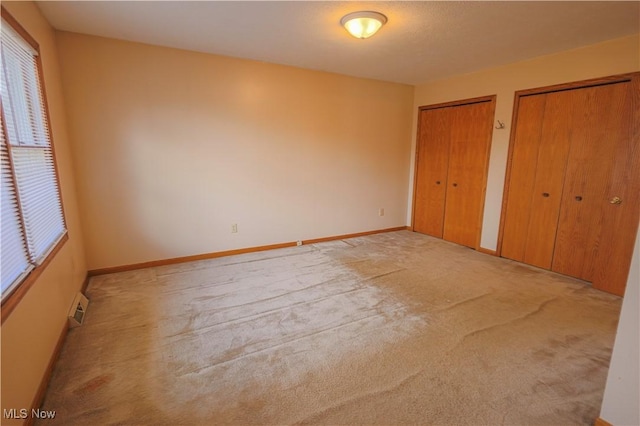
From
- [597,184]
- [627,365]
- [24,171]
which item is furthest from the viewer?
[597,184]

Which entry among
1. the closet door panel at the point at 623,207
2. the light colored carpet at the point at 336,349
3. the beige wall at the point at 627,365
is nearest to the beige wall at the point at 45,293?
the light colored carpet at the point at 336,349

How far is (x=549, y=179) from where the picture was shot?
136 inches

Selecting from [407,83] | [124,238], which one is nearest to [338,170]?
[407,83]

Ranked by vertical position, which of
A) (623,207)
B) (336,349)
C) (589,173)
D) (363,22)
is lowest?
(336,349)

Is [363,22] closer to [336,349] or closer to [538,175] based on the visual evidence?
[336,349]

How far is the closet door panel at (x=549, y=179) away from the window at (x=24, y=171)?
4.57m

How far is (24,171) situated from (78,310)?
4.01 feet

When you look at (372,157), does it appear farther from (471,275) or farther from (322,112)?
(471,275)

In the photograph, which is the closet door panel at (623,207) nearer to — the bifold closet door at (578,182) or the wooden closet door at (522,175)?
the bifold closet door at (578,182)

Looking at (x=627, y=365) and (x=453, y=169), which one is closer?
(x=627, y=365)

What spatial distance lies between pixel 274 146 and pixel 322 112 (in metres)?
0.89

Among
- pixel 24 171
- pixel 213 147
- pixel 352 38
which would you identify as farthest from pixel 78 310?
pixel 352 38

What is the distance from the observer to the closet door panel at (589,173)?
116 inches

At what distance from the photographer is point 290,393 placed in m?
1.71
